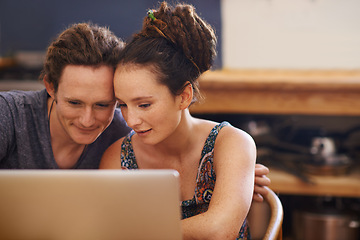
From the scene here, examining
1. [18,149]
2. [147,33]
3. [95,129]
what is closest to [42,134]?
[18,149]

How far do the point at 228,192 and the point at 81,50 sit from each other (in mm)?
595

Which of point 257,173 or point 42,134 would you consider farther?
point 42,134

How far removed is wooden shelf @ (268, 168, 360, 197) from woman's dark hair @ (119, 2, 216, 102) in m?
1.26

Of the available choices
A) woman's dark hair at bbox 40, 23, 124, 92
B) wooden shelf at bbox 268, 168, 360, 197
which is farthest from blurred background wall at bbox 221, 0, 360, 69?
woman's dark hair at bbox 40, 23, 124, 92

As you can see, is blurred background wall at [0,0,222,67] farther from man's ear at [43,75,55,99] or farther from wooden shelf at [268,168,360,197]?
man's ear at [43,75,55,99]

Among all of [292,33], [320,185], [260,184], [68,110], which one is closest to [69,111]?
[68,110]

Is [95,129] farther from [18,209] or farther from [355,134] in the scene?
[355,134]

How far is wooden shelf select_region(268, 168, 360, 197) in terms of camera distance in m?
2.29

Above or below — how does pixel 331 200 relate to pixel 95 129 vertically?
below

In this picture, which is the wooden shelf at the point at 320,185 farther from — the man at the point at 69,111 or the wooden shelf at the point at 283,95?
the man at the point at 69,111

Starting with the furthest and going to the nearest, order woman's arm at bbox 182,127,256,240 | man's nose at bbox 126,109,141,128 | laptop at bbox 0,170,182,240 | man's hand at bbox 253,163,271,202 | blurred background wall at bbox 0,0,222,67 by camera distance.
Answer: blurred background wall at bbox 0,0,222,67, man's hand at bbox 253,163,271,202, man's nose at bbox 126,109,141,128, woman's arm at bbox 182,127,256,240, laptop at bbox 0,170,182,240

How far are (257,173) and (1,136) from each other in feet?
2.63

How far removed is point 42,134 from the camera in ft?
4.74

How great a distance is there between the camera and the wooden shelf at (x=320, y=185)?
7.50ft
